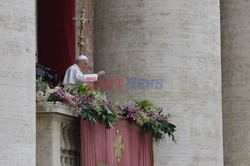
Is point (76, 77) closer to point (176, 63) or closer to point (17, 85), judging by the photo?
point (176, 63)

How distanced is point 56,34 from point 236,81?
5144 millimetres

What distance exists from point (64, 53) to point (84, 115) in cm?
589

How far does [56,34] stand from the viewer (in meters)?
25.0

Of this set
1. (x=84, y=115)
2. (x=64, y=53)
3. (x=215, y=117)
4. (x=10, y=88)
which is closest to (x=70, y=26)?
(x=64, y=53)

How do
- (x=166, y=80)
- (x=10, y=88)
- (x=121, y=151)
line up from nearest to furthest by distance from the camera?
1. (x=10, y=88)
2. (x=121, y=151)
3. (x=166, y=80)

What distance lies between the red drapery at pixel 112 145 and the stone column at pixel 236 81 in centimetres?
520

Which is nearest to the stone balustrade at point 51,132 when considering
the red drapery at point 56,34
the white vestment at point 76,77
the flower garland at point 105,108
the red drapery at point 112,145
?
the flower garland at point 105,108

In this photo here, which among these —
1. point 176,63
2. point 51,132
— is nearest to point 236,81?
point 176,63

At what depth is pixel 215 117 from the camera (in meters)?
24.1

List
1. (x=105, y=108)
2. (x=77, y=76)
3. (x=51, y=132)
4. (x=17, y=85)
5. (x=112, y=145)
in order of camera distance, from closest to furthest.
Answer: (x=17, y=85) → (x=51, y=132) → (x=105, y=108) → (x=112, y=145) → (x=77, y=76)

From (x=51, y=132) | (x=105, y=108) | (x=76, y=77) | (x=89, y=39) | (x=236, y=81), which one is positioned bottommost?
(x=51, y=132)

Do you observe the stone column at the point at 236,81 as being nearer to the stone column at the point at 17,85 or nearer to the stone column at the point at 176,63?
the stone column at the point at 176,63

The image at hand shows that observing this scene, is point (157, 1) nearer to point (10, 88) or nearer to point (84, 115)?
point (84, 115)

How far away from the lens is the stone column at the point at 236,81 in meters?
27.3
